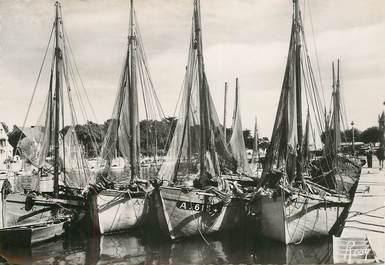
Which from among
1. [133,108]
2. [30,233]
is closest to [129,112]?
[133,108]

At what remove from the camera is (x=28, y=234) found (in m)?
8.84

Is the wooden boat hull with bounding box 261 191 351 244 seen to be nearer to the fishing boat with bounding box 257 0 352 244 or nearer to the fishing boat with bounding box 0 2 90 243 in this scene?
the fishing boat with bounding box 257 0 352 244

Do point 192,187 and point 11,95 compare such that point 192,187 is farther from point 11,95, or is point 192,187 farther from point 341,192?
point 11,95

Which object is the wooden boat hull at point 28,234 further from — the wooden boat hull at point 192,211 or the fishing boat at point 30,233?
the wooden boat hull at point 192,211

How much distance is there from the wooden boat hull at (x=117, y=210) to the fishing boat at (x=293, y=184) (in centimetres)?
304

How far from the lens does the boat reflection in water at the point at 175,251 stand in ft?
26.2

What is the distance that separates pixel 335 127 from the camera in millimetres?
14078

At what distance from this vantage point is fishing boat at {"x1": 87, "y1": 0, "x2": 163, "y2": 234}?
10156mm

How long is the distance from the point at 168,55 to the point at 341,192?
4.77 metres

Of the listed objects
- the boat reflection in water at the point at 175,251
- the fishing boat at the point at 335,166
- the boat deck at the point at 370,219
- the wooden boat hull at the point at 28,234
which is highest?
the fishing boat at the point at 335,166

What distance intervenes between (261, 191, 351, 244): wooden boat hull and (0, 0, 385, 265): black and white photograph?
24 mm

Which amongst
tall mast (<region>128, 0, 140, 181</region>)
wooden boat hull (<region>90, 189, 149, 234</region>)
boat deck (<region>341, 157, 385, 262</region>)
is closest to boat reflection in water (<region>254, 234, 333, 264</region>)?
boat deck (<region>341, 157, 385, 262</region>)

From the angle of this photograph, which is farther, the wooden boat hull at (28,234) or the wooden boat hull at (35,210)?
the wooden boat hull at (35,210)

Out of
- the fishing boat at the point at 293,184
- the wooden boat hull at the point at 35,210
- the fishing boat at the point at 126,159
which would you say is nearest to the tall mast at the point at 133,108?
the fishing boat at the point at 126,159
